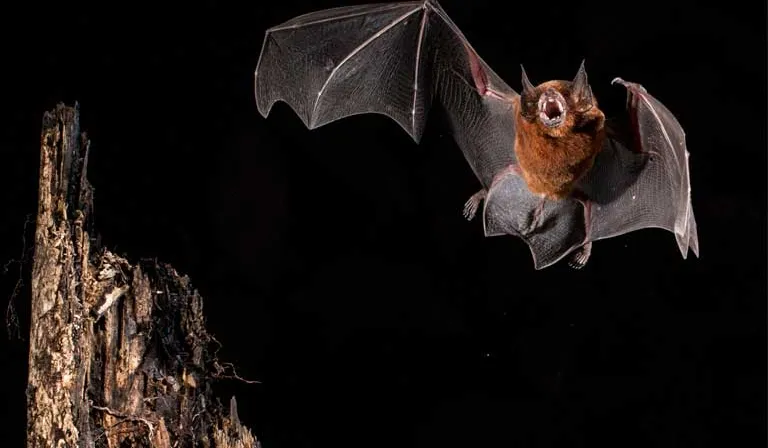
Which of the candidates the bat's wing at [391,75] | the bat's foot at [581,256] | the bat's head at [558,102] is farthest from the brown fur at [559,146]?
the bat's foot at [581,256]

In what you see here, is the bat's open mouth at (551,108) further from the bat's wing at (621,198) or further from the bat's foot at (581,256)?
the bat's foot at (581,256)

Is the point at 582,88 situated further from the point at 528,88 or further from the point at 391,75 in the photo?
the point at 391,75

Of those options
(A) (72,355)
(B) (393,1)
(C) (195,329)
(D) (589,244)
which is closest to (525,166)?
(D) (589,244)

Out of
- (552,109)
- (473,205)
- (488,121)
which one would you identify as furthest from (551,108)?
(473,205)

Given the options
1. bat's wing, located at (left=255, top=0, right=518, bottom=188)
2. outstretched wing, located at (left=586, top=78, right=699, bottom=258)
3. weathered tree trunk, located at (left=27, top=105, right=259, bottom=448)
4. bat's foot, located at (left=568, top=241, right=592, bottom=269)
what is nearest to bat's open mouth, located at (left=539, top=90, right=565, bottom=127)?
outstretched wing, located at (left=586, top=78, right=699, bottom=258)

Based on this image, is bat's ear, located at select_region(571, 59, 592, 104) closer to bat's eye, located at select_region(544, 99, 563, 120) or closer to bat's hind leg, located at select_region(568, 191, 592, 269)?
bat's eye, located at select_region(544, 99, 563, 120)
